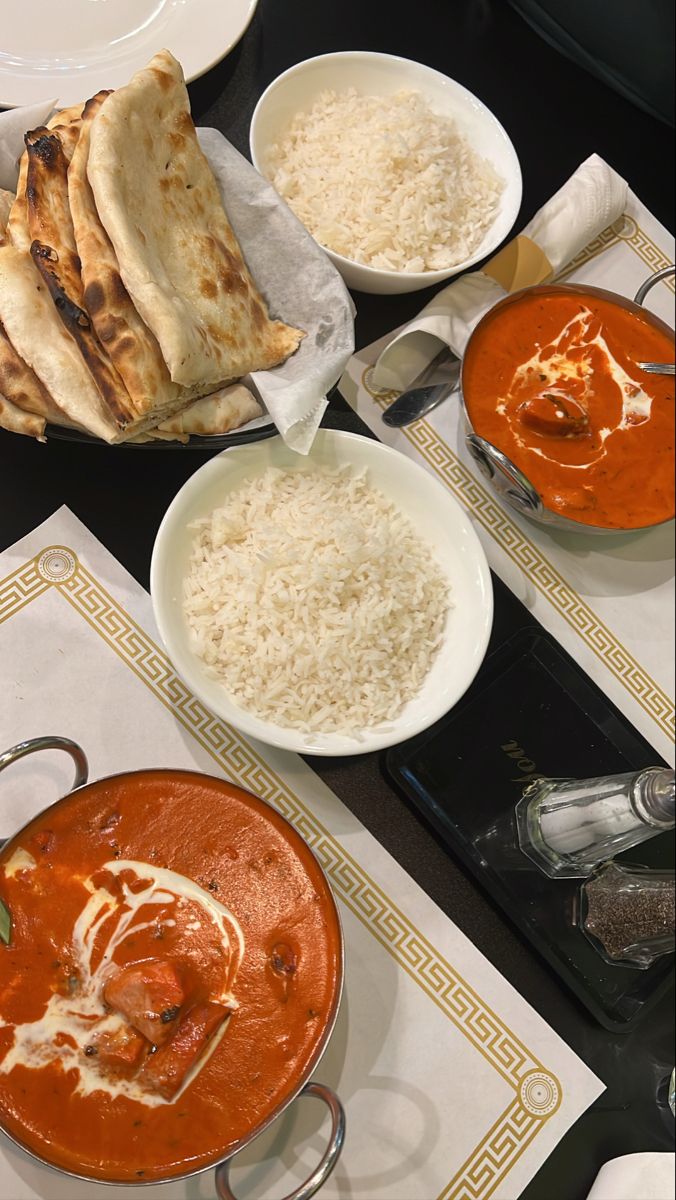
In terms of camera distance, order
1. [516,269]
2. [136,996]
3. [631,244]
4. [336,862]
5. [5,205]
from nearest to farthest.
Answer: [136,996]
[5,205]
[336,862]
[516,269]
[631,244]

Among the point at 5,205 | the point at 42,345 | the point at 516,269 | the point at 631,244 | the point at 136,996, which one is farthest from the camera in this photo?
the point at 631,244

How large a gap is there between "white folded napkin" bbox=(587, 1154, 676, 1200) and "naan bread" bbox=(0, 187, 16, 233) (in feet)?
5.40

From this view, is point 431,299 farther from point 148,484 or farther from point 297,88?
point 148,484

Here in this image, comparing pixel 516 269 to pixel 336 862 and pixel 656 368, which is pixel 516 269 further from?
pixel 336 862

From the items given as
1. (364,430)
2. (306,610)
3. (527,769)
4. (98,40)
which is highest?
(98,40)

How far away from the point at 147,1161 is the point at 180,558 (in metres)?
0.79

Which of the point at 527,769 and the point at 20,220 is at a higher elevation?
the point at 20,220

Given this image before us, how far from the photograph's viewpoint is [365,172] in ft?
5.22

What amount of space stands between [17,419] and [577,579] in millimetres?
1040

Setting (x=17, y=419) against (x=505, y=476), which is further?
(x=505, y=476)

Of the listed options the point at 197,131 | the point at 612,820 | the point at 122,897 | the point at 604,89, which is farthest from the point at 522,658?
the point at 604,89

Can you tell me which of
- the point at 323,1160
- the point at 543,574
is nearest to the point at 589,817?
the point at 543,574

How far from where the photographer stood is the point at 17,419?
1.23 m

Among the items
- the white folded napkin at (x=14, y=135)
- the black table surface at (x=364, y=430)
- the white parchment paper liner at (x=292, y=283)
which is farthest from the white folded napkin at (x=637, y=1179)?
the white folded napkin at (x=14, y=135)
